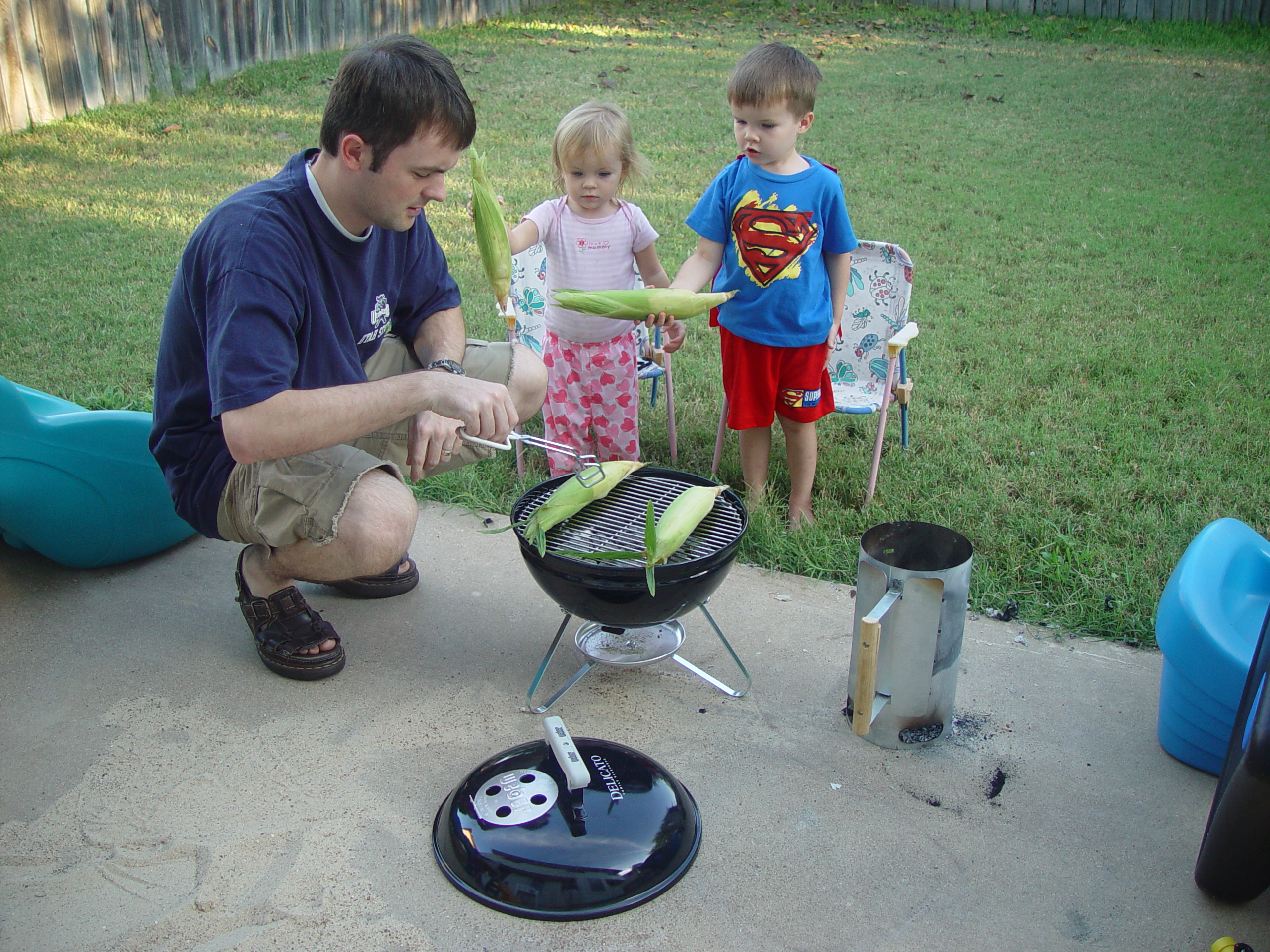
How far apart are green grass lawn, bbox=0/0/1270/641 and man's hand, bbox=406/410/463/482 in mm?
1081

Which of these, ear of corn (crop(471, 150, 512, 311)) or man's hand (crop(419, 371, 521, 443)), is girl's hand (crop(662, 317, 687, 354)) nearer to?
ear of corn (crop(471, 150, 512, 311))

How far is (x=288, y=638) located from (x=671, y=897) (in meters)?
1.33

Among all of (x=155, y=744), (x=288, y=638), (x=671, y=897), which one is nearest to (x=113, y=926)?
(x=155, y=744)

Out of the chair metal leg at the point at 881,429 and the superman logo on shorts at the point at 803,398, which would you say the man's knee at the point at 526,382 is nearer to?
the superman logo on shorts at the point at 803,398

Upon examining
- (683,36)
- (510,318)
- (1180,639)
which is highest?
(683,36)

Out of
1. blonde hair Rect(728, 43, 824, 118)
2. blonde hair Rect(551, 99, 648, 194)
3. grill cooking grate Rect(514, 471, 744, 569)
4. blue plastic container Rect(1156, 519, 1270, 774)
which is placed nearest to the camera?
blue plastic container Rect(1156, 519, 1270, 774)

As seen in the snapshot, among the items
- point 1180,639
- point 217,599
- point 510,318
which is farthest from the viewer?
point 510,318

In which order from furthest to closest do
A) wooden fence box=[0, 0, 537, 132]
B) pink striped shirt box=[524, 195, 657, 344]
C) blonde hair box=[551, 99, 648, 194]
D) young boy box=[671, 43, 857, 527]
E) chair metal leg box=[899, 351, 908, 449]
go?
wooden fence box=[0, 0, 537, 132], chair metal leg box=[899, 351, 908, 449], pink striped shirt box=[524, 195, 657, 344], blonde hair box=[551, 99, 648, 194], young boy box=[671, 43, 857, 527]

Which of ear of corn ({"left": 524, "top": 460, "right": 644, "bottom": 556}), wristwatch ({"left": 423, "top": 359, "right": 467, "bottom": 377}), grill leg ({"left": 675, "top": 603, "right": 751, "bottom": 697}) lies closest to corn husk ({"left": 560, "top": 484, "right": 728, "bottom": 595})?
ear of corn ({"left": 524, "top": 460, "right": 644, "bottom": 556})

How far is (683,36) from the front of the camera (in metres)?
12.8

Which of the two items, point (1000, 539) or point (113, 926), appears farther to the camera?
point (1000, 539)

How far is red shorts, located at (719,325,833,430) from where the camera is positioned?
11.6 ft

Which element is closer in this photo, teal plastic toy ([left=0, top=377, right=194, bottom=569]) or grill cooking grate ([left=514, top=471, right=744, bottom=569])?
grill cooking grate ([left=514, top=471, right=744, bottom=569])

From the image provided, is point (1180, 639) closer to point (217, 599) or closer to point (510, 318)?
point (510, 318)
